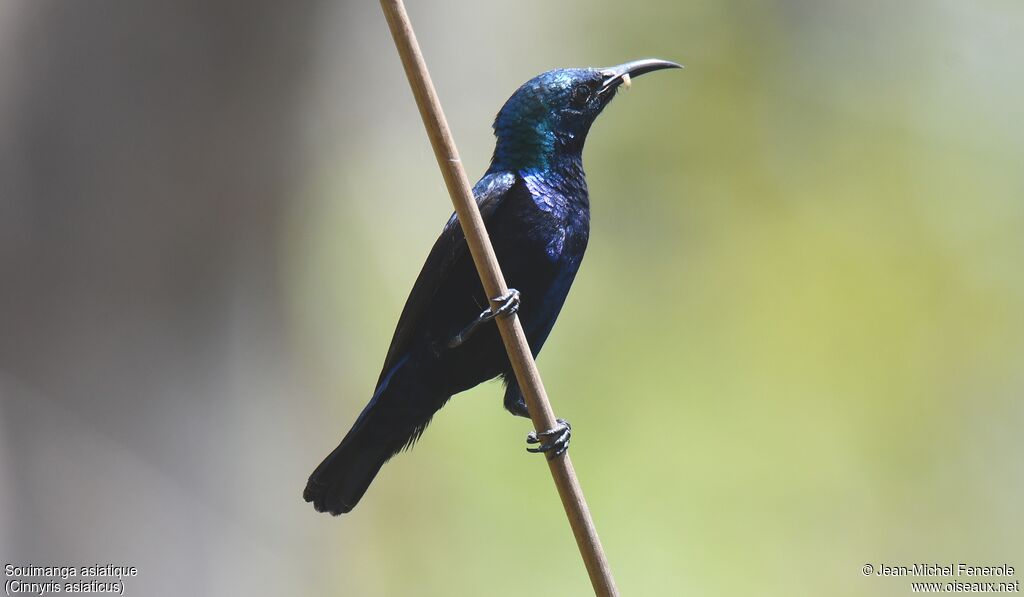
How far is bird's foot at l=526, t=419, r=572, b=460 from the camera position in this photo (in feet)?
6.69

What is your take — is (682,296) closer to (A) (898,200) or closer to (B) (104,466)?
(A) (898,200)

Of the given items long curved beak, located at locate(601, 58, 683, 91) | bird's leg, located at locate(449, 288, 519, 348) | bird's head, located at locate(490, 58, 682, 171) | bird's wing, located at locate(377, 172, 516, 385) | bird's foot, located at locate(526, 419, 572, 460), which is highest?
long curved beak, located at locate(601, 58, 683, 91)

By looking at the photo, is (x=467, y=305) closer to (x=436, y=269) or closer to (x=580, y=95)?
(x=436, y=269)

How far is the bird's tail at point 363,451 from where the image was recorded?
10.1 feet

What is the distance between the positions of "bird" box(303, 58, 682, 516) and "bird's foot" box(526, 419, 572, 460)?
0.41 metres

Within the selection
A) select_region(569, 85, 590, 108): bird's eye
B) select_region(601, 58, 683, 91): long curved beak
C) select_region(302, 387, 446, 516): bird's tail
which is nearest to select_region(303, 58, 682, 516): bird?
select_region(302, 387, 446, 516): bird's tail

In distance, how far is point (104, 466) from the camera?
471 centimetres

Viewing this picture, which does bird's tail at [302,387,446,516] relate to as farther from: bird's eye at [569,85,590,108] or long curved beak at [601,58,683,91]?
long curved beak at [601,58,683,91]

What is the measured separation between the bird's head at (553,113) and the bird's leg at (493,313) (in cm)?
66

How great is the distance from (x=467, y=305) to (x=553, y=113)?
0.85 meters

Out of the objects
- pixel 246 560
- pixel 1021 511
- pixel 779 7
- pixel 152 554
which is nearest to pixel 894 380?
pixel 1021 511

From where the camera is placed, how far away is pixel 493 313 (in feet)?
7.18

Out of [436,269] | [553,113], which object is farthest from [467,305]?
[553,113]

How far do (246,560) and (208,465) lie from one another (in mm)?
593
